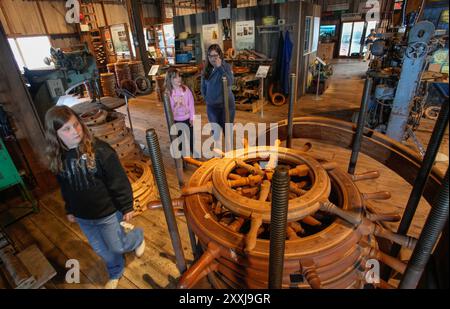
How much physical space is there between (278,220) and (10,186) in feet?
10.8

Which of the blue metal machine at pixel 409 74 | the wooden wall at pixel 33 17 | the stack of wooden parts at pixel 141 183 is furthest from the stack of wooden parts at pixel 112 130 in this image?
the wooden wall at pixel 33 17

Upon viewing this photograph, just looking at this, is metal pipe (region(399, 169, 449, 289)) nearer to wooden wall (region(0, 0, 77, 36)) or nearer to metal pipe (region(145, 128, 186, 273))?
metal pipe (region(145, 128, 186, 273))

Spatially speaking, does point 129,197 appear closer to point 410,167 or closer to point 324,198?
point 324,198

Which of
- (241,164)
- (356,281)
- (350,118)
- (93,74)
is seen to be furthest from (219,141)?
(350,118)

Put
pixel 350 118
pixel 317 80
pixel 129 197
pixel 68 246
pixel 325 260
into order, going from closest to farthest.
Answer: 1. pixel 325 260
2. pixel 129 197
3. pixel 68 246
4. pixel 350 118
5. pixel 317 80

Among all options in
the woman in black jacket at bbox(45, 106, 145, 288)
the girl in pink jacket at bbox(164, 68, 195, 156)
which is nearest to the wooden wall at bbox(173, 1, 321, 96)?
the girl in pink jacket at bbox(164, 68, 195, 156)

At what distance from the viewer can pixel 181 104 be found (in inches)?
124

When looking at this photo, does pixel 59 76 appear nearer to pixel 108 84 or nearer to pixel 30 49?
pixel 108 84

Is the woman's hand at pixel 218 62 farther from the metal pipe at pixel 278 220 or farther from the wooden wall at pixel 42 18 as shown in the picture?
the wooden wall at pixel 42 18

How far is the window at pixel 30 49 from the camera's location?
895 cm

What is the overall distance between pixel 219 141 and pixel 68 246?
6.93ft

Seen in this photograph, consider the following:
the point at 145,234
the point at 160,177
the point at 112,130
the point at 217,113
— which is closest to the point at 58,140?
the point at 160,177

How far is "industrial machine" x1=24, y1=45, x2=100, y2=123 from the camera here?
2754 mm

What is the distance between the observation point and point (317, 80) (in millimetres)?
7133
